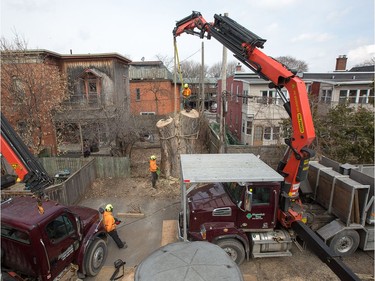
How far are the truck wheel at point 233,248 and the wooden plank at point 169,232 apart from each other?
1.97 metres

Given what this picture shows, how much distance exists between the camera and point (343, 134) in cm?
1202

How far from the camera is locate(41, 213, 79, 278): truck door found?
15.9 feet

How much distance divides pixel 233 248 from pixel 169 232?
101 inches

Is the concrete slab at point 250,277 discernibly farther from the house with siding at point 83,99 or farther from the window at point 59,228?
the house with siding at point 83,99

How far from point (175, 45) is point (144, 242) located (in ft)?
24.9

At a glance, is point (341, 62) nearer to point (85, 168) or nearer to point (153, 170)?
point (153, 170)

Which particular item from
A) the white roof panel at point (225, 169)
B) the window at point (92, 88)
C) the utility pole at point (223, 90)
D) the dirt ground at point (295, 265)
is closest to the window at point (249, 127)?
the utility pole at point (223, 90)

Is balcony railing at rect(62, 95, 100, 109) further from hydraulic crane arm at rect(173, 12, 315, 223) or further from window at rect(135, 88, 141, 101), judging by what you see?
hydraulic crane arm at rect(173, 12, 315, 223)

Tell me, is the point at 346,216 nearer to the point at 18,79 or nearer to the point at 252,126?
the point at 252,126

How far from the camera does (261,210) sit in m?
6.18

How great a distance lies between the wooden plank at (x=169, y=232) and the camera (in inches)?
291

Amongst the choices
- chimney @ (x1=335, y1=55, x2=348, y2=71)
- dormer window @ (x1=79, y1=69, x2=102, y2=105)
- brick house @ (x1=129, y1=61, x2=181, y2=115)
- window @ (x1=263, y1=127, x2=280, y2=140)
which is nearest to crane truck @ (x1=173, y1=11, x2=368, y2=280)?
window @ (x1=263, y1=127, x2=280, y2=140)

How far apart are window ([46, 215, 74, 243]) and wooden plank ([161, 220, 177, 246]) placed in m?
3.04

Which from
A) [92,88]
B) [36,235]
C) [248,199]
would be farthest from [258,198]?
[92,88]
